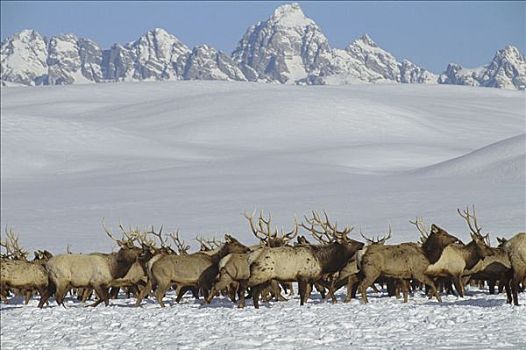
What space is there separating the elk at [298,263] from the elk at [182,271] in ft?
3.38

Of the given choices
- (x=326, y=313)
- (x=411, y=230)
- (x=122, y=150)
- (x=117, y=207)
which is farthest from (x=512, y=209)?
(x=122, y=150)

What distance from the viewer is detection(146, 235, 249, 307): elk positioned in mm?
15742

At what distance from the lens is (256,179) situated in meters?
55.3

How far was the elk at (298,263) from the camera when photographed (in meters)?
15.1

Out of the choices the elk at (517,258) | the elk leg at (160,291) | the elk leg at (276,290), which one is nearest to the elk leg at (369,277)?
the elk leg at (276,290)

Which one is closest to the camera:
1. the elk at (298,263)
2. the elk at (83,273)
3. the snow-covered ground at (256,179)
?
the snow-covered ground at (256,179)

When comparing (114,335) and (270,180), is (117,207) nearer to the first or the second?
(270,180)

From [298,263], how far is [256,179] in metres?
40.0

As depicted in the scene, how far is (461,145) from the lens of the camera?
83312 mm

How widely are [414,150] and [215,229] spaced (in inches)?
1614

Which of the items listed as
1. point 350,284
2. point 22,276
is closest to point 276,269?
point 350,284

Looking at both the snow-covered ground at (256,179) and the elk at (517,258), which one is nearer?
the snow-covered ground at (256,179)

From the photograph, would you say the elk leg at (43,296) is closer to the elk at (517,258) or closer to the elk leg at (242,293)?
the elk leg at (242,293)

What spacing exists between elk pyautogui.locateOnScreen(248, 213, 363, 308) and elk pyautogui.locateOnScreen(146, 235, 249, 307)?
1.03 meters
